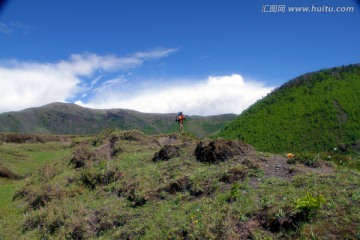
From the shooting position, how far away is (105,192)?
11.5 meters

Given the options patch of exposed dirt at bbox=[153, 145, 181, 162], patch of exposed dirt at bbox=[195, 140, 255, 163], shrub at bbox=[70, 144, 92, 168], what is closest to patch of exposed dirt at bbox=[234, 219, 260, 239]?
patch of exposed dirt at bbox=[195, 140, 255, 163]

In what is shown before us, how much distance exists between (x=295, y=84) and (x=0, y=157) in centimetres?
4779

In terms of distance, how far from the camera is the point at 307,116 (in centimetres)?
4897

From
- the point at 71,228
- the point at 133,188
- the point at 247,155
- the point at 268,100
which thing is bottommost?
the point at 71,228

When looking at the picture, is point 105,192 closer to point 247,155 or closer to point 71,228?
point 71,228

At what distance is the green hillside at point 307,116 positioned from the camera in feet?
140

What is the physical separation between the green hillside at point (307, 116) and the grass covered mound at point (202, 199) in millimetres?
32103

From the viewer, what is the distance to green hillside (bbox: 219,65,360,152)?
42781 millimetres

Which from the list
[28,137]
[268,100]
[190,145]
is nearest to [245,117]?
[268,100]

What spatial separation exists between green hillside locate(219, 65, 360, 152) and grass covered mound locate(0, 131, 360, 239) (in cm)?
3210

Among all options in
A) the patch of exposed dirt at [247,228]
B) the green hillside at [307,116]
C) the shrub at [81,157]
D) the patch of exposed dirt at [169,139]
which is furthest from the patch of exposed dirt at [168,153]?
the green hillside at [307,116]

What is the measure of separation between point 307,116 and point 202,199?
44.4m

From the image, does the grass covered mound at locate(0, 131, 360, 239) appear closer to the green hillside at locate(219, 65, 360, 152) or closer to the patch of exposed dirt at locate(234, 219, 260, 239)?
the patch of exposed dirt at locate(234, 219, 260, 239)

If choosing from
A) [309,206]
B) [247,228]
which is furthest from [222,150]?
[309,206]
